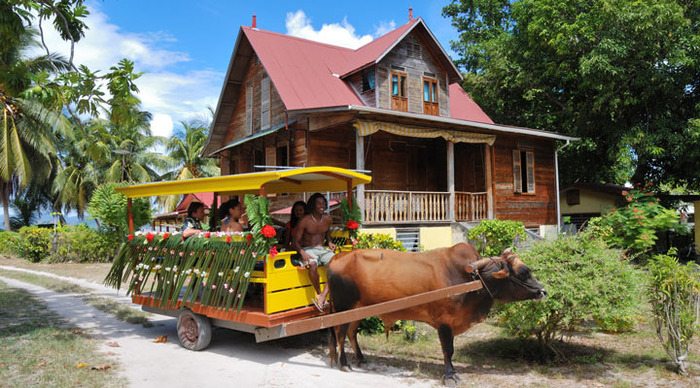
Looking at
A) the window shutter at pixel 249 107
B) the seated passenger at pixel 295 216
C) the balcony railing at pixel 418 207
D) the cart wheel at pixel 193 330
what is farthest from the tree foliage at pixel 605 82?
the cart wheel at pixel 193 330

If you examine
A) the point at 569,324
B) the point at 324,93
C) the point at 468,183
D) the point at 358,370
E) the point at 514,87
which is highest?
the point at 514,87

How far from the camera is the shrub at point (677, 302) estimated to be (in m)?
5.63

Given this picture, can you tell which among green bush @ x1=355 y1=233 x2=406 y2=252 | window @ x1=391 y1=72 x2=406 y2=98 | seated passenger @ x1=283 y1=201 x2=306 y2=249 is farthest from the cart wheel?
window @ x1=391 y1=72 x2=406 y2=98

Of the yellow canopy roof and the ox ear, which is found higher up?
Result: the yellow canopy roof

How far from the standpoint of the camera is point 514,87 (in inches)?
877

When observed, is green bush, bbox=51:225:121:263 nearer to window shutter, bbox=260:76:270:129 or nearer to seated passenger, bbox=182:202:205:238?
window shutter, bbox=260:76:270:129

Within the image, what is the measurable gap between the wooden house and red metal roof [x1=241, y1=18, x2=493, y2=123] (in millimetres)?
45

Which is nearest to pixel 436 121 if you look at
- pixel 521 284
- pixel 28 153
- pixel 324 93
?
pixel 324 93

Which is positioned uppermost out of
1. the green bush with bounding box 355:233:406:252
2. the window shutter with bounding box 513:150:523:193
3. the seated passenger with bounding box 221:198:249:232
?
the window shutter with bounding box 513:150:523:193

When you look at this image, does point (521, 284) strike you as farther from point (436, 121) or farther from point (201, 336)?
point (436, 121)

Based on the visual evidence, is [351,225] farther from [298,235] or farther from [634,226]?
[634,226]

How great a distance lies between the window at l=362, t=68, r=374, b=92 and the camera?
1655 centimetres

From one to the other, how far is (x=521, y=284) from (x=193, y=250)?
4.26 metres

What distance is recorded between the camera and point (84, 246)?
2247 cm
